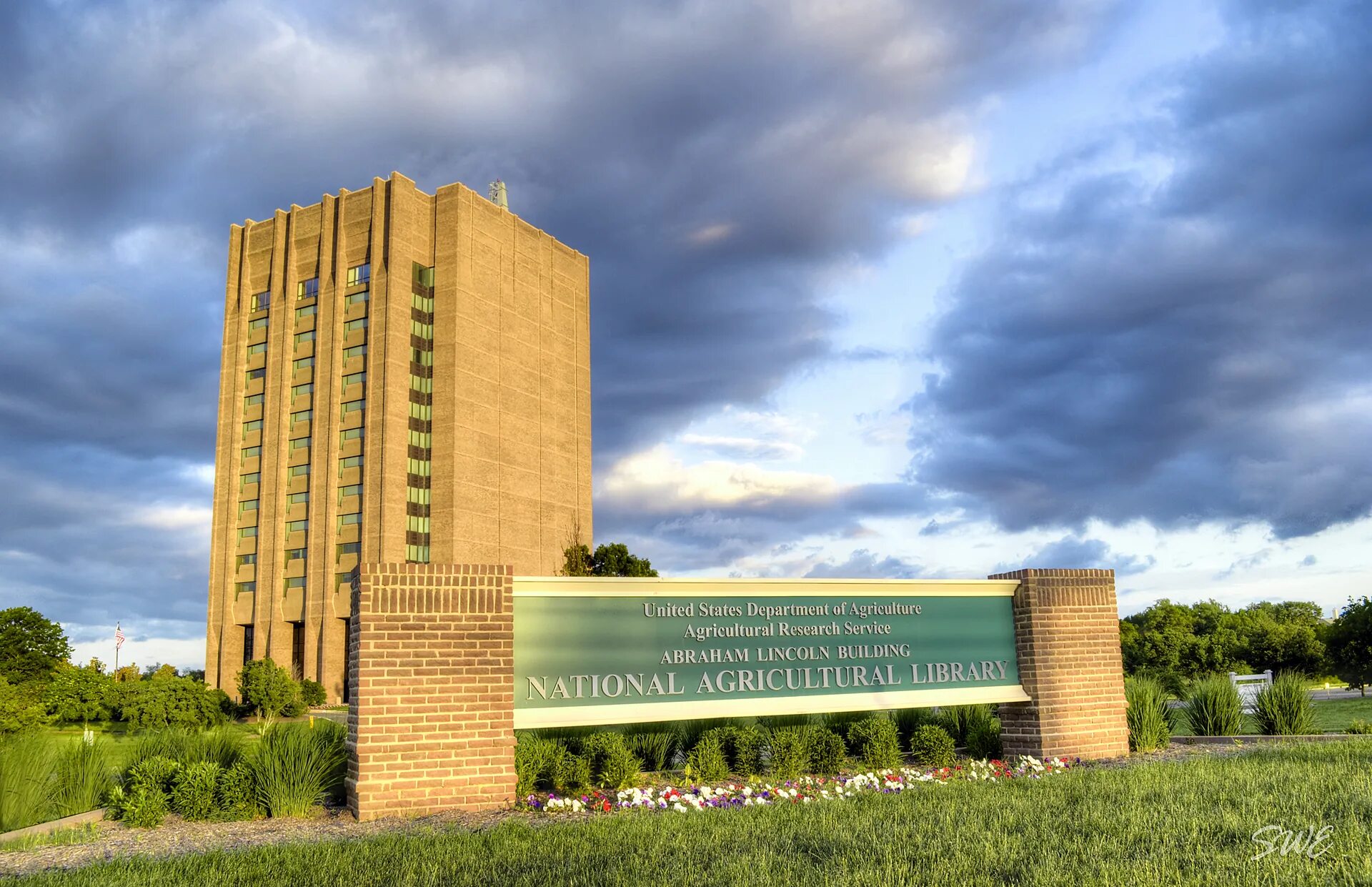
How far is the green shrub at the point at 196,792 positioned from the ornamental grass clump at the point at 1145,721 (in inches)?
476

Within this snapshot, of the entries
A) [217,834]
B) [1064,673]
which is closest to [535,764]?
[217,834]

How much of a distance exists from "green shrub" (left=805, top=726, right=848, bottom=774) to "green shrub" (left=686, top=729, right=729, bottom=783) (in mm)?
1153

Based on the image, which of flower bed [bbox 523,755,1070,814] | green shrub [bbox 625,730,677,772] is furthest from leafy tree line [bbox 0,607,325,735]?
flower bed [bbox 523,755,1070,814]

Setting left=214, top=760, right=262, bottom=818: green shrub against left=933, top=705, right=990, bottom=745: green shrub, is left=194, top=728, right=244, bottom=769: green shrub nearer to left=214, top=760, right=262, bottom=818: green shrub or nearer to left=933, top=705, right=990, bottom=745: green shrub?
left=214, top=760, right=262, bottom=818: green shrub

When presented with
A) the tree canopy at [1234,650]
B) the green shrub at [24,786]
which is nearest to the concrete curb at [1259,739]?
the green shrub at [24,786]

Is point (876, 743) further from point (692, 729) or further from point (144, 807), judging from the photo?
point (144, 807)

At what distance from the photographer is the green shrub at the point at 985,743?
14.0 metres

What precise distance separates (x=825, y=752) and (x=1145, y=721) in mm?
5438

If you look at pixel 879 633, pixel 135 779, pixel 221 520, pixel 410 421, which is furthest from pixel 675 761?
pixel 221 520

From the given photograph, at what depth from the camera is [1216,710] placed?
15.7 m

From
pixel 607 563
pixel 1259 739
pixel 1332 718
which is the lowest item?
pixel 1332 718

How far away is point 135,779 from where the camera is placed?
10250 mm

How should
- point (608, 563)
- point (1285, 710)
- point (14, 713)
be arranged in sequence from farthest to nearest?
point (608, 563), point (14, 713), point (1285, 710)

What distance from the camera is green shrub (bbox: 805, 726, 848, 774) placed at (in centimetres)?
1225
